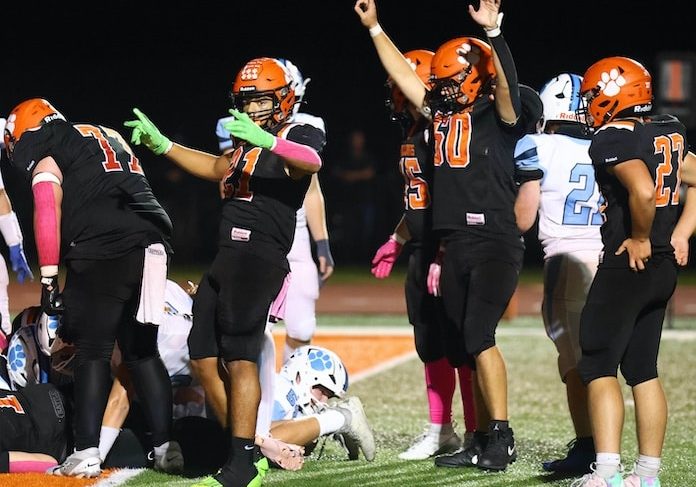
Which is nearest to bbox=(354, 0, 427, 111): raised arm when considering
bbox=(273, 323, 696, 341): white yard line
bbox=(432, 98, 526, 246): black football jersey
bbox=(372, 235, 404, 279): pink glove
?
bbox=(432, 98, 526, 246): black football jersey

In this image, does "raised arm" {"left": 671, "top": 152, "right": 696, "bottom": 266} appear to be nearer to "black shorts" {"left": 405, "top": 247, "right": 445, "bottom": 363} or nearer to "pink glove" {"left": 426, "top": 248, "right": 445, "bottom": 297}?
"pink glove" {"left": 426, "top": 248, "right": 445, "bottom": 297}

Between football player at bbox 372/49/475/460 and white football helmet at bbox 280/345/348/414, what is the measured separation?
407 millimetres

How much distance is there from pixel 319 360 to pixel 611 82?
1.94 metres

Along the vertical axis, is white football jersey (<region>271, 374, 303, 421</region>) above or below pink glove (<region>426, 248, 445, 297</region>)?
below

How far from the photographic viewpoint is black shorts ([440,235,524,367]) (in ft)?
17.1

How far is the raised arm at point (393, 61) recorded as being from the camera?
553 cm

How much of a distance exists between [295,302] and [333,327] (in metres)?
4.04

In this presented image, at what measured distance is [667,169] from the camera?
181 inches

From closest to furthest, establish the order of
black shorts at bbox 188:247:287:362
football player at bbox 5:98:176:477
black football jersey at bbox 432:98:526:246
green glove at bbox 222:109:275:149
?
green glove at bbox 222:109:275:149 < black shorts at bbox 188:247:287:362 < football player at bbox 5:98:176:477 < black football jersey at bbox 432:98:526:246

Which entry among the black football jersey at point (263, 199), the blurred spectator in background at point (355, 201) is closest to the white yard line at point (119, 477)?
the black football jersey at point (263, 199)

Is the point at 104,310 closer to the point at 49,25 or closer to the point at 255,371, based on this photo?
the point at 255,371

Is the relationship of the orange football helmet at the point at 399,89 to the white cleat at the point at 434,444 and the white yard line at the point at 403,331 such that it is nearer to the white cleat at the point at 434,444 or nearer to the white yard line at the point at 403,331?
the white cleat at the point at 434,444

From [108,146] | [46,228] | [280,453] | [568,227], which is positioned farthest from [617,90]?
[46,228]

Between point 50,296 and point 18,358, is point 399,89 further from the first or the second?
point 18,358
